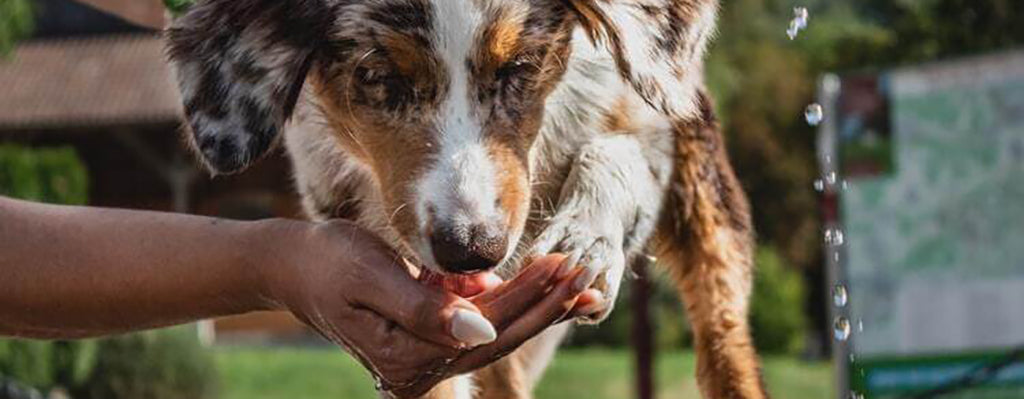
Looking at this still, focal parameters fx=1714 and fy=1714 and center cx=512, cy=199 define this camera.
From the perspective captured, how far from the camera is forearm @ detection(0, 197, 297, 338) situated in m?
2.77

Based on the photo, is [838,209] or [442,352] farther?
[838,209]

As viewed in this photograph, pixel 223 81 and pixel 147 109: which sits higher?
pixel 223 81

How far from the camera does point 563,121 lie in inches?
145

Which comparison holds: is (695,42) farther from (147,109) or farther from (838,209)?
(147,109)

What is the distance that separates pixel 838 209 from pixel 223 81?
670cm

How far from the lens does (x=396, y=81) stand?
2998mm

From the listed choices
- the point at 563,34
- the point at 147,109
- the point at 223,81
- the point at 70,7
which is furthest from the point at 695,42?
the point at 70,7

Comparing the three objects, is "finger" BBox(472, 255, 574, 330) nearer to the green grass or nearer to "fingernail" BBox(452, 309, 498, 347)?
"fingernail" BBox(452, 309, 498, 347)

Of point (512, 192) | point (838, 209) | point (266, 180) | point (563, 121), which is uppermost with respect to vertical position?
point (512, 192)

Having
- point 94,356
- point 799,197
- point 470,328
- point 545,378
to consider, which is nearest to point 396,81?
point 470,328

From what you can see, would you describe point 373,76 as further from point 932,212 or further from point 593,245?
point 932,212

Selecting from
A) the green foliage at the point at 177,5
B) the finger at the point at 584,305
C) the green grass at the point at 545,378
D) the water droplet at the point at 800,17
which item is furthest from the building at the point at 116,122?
the finger at the point at 584,305

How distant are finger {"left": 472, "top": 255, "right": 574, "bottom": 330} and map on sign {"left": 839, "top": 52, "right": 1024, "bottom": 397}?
668cm

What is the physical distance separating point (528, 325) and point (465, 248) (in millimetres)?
170
